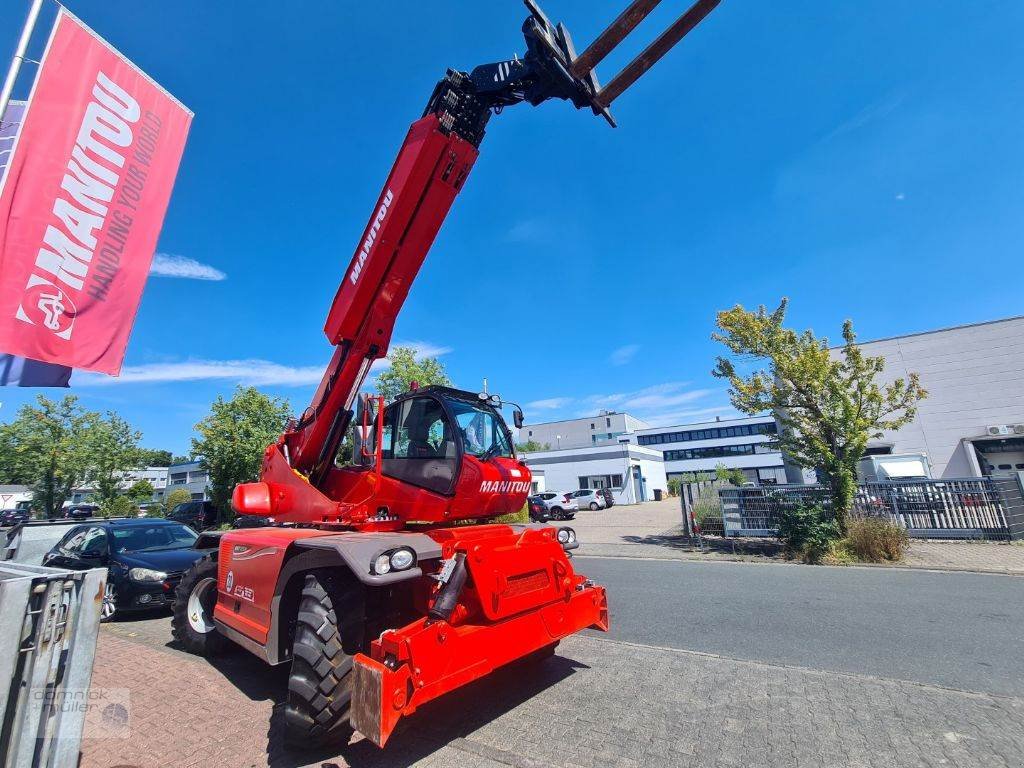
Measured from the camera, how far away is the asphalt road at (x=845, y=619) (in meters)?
4.49

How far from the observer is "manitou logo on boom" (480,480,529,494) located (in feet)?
14.2

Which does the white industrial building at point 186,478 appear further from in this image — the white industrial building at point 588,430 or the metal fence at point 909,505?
the metal fence at point 909,505

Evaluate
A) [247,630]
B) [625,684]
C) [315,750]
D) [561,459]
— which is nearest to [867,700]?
[625,684]

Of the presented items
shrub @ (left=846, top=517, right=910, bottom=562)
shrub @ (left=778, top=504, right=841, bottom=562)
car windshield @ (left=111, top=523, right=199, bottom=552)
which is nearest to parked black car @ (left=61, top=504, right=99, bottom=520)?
car windshield @ (left=111, top=523, right=199, bottom=552)

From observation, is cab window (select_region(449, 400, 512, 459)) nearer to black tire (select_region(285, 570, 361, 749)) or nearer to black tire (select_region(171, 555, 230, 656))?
black tire (select_region(285, 570, 361, 749))

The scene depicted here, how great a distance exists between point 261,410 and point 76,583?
2368 centimetres

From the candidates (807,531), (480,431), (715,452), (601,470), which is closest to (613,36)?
(480,431)

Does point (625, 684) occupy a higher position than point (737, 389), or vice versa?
point (737, 389)

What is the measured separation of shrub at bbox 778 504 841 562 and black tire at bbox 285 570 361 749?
36.1 feet

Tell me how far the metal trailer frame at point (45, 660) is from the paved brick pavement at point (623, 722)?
4.84ft

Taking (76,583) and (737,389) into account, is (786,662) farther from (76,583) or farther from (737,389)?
(737,389)

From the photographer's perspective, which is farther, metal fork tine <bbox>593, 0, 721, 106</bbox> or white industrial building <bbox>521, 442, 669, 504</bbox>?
white industrial building <bbox>521, 442, 669, 504</bbox>

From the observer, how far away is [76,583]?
7.10 ft

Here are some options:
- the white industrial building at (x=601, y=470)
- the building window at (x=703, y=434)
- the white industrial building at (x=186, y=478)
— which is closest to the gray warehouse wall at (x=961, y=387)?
the white industrial building at (x=601, y=470)
